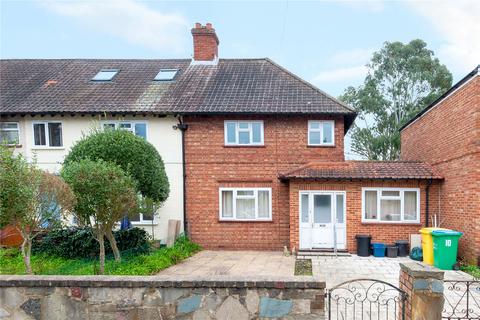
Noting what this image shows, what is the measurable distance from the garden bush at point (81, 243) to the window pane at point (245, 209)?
11.9ft

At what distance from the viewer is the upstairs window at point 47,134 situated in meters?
12.3

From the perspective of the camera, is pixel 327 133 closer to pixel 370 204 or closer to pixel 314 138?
pixel 314 138

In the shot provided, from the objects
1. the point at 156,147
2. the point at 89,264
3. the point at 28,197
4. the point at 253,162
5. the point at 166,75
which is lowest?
the point at 89,264

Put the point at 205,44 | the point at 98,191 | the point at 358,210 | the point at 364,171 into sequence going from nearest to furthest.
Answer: the point at 98,191 → the point at 358,210 → the point at 364,171 → the point at 205,44

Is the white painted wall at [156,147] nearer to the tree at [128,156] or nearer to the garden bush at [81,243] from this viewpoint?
the garden bush at [81,243]

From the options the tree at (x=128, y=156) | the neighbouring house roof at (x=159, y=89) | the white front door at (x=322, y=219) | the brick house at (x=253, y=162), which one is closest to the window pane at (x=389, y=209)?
the brick house at (x=253, y=162)

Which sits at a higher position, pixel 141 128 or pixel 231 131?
pixel 141 128

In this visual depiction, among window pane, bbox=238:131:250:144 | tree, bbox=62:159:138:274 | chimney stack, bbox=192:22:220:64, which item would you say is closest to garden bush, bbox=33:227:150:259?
tree, bbox=62:159:138:274

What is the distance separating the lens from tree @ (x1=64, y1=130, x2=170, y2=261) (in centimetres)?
838

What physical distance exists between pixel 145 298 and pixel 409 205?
1007cm

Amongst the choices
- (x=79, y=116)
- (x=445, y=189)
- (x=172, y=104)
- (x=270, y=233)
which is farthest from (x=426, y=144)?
(x=79, y=116)

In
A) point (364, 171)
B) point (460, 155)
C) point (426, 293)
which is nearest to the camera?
point (426, 293)

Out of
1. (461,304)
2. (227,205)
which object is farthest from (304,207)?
(461,304)

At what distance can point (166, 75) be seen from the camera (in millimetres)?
14266
